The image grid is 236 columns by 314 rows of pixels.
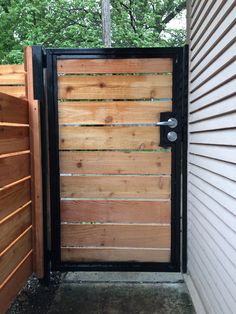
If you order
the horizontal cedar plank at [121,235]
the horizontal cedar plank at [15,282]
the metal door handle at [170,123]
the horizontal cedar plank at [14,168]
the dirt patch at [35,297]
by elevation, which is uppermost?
the metal door handle at [170,123]

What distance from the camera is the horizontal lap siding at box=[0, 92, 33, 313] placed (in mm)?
1816

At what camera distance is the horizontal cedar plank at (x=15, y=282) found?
1811 millimetres

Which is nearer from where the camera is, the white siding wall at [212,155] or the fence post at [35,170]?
the white siding wall at [212,155]

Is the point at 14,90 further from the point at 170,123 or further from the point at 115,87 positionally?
the point at 170,123

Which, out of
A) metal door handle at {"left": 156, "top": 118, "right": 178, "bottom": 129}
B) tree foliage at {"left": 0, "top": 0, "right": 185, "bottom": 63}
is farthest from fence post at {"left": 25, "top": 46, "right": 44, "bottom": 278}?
tree foliage at {"left": 0, "top": 0, "right": 185, "bottom": 63}

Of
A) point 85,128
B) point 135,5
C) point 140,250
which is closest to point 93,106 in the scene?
point 85,128

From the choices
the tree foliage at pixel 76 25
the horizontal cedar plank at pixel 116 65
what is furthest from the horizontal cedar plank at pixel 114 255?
the tree foliage at pixel 76 25

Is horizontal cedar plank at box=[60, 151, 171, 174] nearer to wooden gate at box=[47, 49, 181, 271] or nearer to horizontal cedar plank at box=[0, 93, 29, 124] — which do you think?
wooden gate at box=[47, 49, 181, 271]

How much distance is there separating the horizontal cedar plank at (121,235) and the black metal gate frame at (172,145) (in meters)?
0.09

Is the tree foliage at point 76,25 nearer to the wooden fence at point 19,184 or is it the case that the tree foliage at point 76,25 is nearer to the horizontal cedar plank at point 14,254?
the wooden fence at point 19,184

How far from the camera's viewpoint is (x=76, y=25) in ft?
26.9

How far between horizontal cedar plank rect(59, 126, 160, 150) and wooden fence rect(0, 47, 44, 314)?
24cm

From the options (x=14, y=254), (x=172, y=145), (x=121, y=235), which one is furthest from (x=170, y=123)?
(x=14, y=254)

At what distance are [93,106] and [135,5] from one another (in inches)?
306
